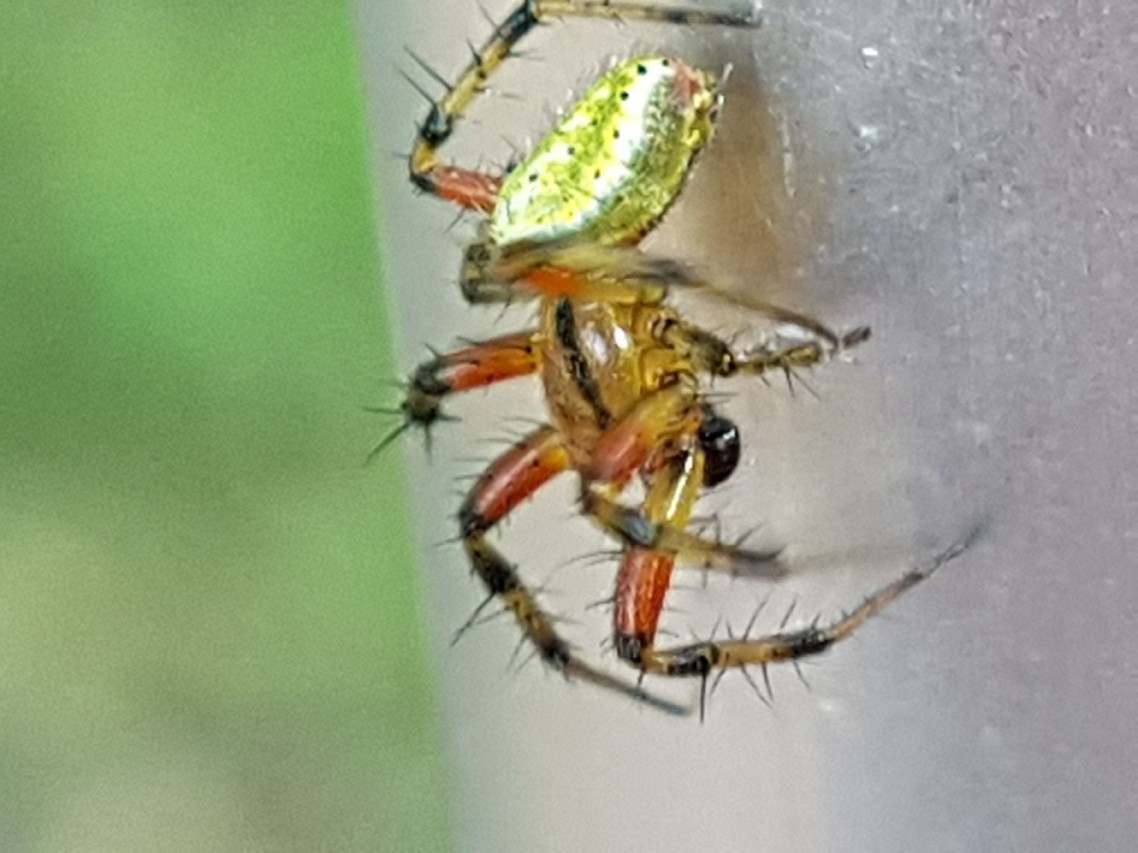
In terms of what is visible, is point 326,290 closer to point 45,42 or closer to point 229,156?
point 229,156

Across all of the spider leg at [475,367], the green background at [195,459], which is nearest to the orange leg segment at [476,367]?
the spider leg at [475,367]

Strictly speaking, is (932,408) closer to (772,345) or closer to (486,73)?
(772,345)

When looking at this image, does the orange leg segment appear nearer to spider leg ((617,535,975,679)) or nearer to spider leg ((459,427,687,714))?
spider leg ((459,427,687,714))

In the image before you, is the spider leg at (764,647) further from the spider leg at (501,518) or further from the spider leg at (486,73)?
the spider leg at (486,73)

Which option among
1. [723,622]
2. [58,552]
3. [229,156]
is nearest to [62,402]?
[58,552]

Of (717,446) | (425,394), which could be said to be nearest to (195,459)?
(425,394)

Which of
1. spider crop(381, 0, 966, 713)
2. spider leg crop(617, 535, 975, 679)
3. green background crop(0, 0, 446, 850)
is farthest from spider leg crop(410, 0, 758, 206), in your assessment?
green background crop(0, 0, 446, 850)
